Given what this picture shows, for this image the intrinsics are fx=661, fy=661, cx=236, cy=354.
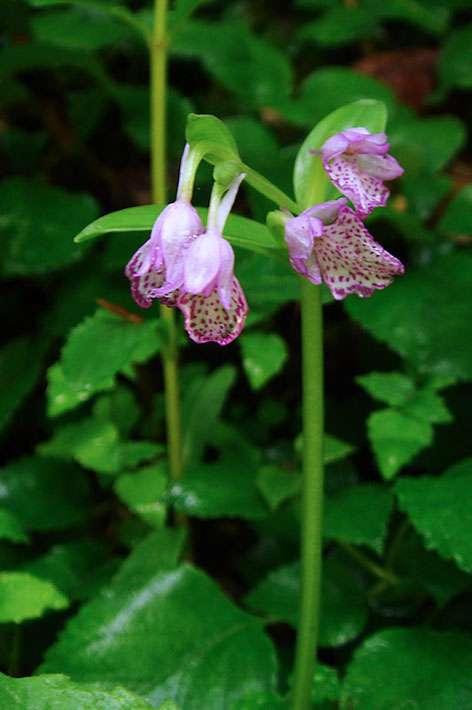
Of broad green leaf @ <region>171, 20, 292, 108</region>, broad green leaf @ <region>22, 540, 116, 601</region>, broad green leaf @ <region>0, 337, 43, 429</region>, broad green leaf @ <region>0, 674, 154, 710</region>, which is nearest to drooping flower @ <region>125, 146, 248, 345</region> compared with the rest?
broad green leaf @ <region>0, 674, 154, 710</region>

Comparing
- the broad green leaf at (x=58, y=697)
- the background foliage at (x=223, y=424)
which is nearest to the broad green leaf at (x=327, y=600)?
the background foliage at (x=223, y=424)

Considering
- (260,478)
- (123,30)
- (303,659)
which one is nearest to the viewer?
(303,659)

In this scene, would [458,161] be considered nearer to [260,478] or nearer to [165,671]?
[260,478]

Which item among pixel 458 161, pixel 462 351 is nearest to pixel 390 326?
pixel 462 351

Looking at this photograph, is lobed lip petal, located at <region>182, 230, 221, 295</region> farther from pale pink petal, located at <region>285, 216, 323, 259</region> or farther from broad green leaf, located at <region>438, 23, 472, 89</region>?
broad green leaf, located at <region>438, 23, 472, 89</region>

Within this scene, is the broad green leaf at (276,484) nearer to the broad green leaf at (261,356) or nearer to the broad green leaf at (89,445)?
the broad green leaf at (261,356)

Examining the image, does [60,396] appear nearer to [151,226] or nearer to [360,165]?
[151,226]

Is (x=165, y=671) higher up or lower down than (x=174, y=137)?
lower down
